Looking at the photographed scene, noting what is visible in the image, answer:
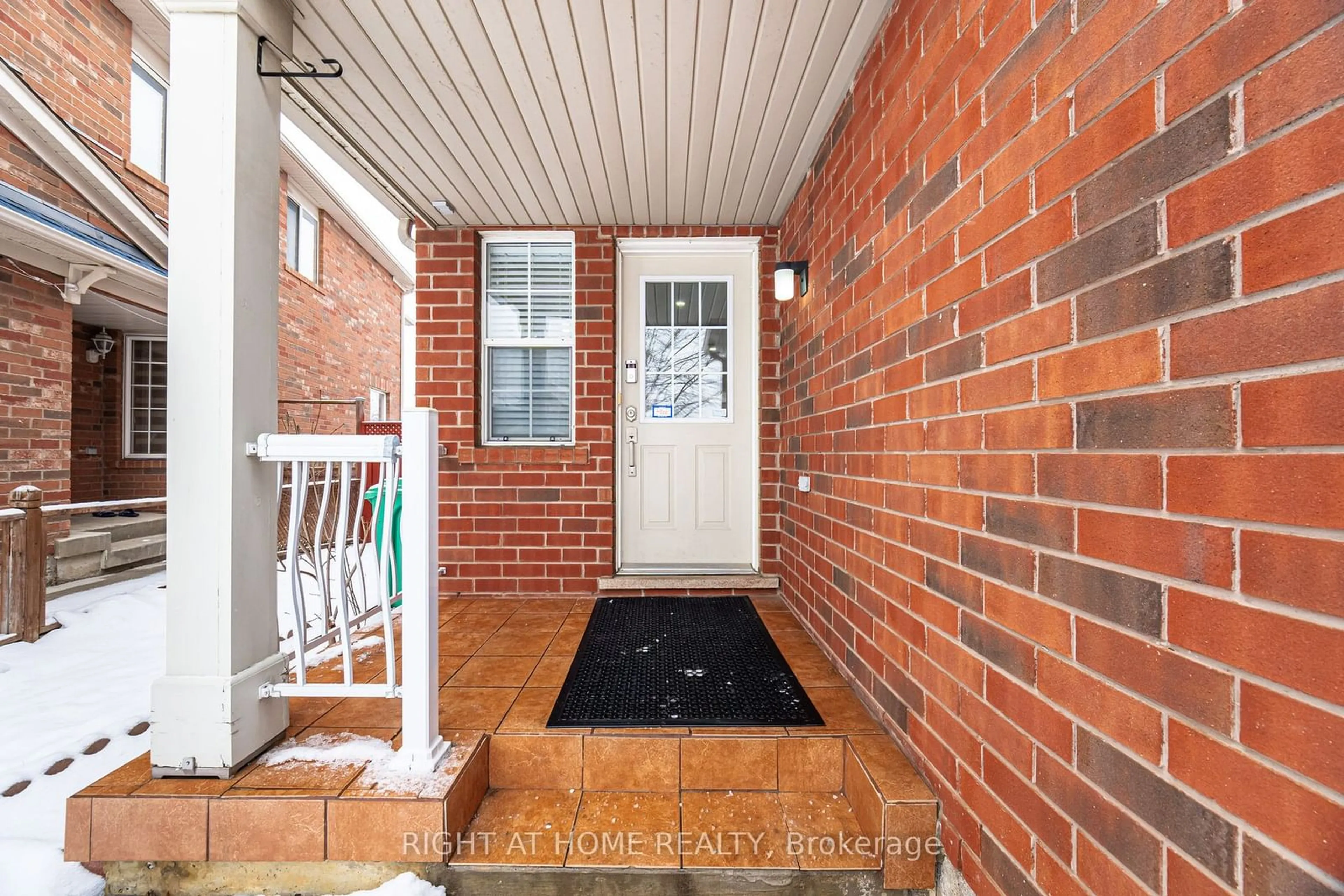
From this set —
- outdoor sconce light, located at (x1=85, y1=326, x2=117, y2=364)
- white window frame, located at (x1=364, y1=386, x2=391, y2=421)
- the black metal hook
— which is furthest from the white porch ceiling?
white window frame, located at (x1=364, y1=386, x2=391, y2=421)

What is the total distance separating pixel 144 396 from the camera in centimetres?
596

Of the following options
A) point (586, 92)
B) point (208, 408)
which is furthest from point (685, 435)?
point (208, 408)

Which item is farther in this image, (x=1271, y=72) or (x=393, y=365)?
(x=393, y=365)

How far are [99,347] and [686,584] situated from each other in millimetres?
6742

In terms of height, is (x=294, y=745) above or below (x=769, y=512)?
below

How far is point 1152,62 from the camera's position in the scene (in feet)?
2.68

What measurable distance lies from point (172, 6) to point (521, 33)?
100 centimetres

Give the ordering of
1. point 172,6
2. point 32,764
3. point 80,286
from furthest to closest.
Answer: point 80,286, point 32,764, point 172,6

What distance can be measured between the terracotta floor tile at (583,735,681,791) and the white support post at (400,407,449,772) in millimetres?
489

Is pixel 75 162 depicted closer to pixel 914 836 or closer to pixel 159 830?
pixel 159 830

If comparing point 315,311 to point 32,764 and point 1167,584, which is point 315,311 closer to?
point 32,764

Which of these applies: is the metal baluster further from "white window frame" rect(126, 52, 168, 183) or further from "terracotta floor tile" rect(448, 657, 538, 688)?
"white window frame" rect(126, 52, 168, 183)

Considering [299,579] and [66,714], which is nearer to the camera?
[299,579]

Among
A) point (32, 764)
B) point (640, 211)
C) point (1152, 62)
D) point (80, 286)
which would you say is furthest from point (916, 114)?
point (80, 286)
